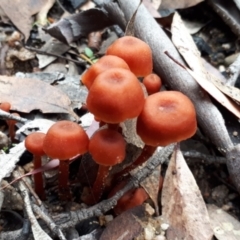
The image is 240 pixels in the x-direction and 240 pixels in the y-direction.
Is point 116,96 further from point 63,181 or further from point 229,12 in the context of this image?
point 229,12

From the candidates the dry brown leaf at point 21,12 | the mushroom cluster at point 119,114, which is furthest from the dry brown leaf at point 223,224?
the dry brown leaf at point 21,12

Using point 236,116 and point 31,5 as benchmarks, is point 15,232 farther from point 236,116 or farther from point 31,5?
point 31,5

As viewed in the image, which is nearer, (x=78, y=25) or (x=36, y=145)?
(x=36, y=145)

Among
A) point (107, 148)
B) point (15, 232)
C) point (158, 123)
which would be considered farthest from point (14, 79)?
point (158, 123)

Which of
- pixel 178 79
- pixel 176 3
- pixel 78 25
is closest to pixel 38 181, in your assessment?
pixel 178 79

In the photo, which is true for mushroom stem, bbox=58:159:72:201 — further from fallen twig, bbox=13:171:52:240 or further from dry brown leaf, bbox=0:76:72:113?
dry brown leaf, bbox=0:76:72:113

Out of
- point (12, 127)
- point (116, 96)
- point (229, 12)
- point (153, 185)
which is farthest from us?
point (229, 12)

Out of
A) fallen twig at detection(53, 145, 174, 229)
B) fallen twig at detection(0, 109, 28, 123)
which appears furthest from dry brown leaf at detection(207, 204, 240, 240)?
fallen twig at detection(0, 109, 28, 123)
